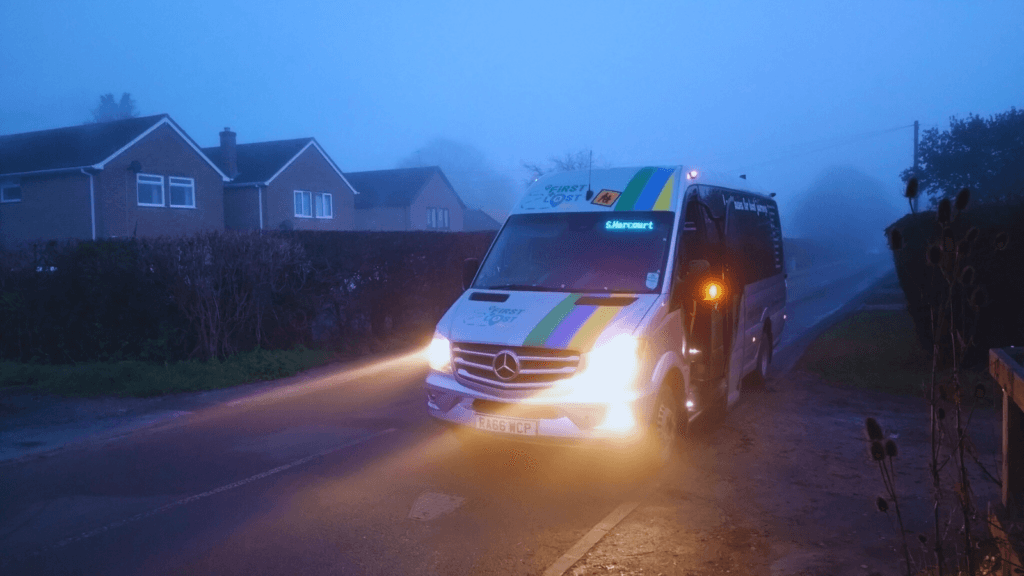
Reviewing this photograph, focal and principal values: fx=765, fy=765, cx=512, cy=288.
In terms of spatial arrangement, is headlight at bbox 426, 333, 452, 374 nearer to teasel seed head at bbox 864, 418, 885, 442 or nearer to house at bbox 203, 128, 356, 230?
teasel seed head at bbox 864, 418, 885, 442

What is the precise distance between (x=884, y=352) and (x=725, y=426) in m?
5.79

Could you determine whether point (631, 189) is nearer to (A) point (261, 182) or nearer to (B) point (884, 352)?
(B) point (884, 352)

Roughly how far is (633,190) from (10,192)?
110 ft

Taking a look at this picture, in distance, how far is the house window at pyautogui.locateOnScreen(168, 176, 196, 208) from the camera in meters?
33.5

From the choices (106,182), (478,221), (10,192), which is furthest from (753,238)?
(478,221)

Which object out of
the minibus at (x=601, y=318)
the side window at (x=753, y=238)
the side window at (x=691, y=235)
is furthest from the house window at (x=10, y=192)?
the side window at (x=691, y=235)

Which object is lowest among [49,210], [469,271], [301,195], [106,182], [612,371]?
[612,371]

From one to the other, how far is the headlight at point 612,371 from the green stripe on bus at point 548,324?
0.39 m

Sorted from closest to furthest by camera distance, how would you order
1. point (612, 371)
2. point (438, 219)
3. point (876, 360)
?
point (612, 371) < point (876, 360) < point (438, 219)

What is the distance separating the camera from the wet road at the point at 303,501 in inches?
193

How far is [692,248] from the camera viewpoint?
23.6 ft

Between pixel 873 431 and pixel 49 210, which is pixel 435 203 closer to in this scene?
pixel 49 210

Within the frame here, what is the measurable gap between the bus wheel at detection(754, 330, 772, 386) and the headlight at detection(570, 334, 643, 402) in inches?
188

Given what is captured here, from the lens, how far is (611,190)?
7.46m
